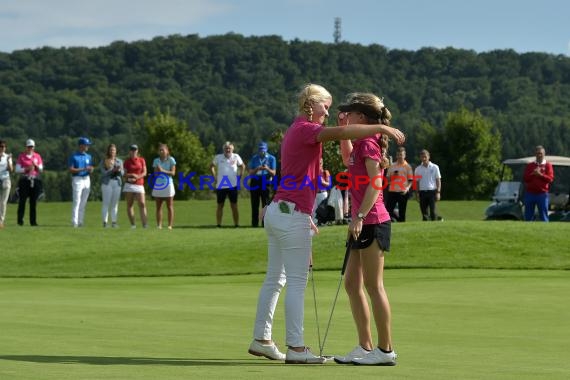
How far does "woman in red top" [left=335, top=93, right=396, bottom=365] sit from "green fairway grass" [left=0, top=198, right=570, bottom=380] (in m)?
0.26

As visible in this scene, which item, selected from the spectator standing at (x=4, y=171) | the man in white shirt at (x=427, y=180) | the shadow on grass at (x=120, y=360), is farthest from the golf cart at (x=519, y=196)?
the shadow on grass at (x=120, y=360)

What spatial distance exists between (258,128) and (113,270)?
501 ft

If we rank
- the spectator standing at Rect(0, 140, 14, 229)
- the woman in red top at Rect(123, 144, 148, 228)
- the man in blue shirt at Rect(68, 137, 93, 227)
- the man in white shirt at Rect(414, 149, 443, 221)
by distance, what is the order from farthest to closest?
1. the man in white shirt at Rect(414, 149, 443, 221)
2. the woman in red top at Rect(123, 144, 148, 228)
3. the man in blue shirt at Rect(68, 137, 93, 227)
4. the spectator standing at Rect(0, 140, 14, 229)

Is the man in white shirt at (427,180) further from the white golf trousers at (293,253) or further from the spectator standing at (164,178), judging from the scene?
the white golf trousers at (293,253)

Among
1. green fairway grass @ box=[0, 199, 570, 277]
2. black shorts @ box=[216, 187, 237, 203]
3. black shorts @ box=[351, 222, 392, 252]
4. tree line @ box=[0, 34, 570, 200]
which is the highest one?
tree line @ box=[0, 34, 570, 200]

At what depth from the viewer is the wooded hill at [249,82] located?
174875mm

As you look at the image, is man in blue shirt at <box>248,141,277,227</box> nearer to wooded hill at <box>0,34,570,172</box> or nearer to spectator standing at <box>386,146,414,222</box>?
spectator standing at <box>386,146,414,222</box>

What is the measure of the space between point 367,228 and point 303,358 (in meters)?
1.04

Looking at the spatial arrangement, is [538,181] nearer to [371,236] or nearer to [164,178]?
[164,178]

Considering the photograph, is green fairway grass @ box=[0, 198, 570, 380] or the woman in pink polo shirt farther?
the woman in pink polo shirt

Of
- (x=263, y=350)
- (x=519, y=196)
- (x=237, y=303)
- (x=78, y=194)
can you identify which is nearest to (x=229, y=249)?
(x=78, y=194)

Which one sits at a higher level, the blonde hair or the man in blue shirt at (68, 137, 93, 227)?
the blonde hair

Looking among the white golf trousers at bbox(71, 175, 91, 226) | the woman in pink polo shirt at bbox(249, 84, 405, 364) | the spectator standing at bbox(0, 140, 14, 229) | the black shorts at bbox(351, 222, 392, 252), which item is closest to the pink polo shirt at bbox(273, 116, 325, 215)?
the woman in pink polo shirt at bbox(249, 84, 405, 364)

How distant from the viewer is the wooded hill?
174875 mm
